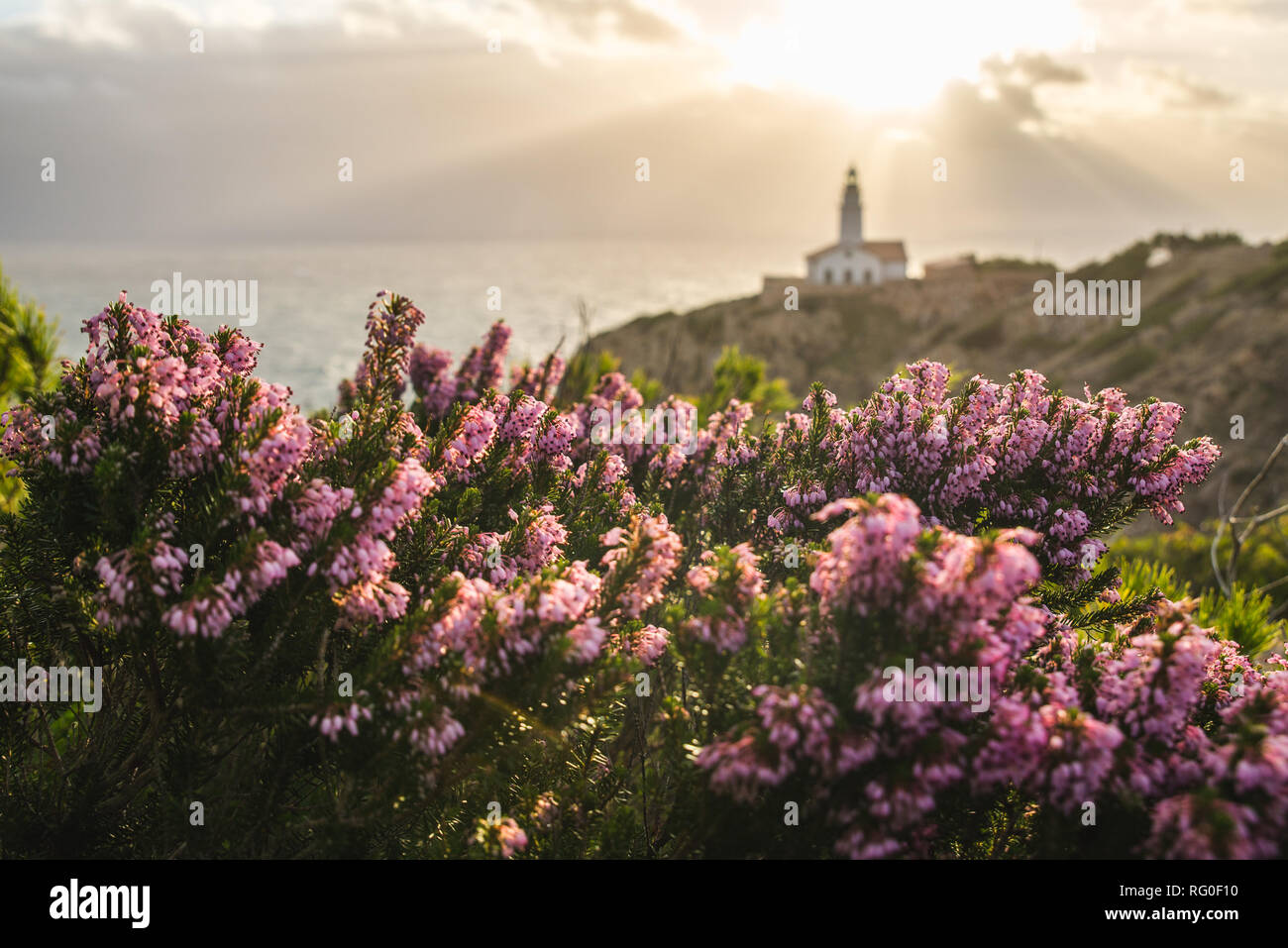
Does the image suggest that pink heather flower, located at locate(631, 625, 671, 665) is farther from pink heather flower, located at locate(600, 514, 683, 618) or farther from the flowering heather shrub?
pink heather flower, located at locate(600, 514, 683, 618)

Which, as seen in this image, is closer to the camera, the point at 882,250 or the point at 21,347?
the point at 21,347

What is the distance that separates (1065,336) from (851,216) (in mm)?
59951

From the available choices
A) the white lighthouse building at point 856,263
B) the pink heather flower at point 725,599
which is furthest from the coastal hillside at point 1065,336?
the white lighthouse building at point 856,263

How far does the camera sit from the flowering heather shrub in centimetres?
377

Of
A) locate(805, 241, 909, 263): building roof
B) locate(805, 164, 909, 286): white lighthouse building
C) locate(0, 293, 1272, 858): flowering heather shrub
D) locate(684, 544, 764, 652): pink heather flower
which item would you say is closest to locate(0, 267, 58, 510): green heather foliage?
locate(0, 293, 1272, 858): flowering heather shrub

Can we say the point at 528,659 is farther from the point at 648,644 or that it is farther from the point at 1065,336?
the point at 1065,336

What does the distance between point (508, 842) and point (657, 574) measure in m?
1.44

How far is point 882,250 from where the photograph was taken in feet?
366

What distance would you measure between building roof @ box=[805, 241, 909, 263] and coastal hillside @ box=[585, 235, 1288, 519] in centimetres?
1884

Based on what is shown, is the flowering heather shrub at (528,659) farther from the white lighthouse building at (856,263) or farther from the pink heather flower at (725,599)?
the white lighthouse building at (856,263)

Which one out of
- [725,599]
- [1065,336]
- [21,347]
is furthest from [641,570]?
[1065,336]

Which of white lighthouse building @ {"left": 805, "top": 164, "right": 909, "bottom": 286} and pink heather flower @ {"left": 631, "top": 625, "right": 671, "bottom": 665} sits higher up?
white lighthouse building @ {"left": 805, "top": 164, "right": 909, "bottom": 286}
